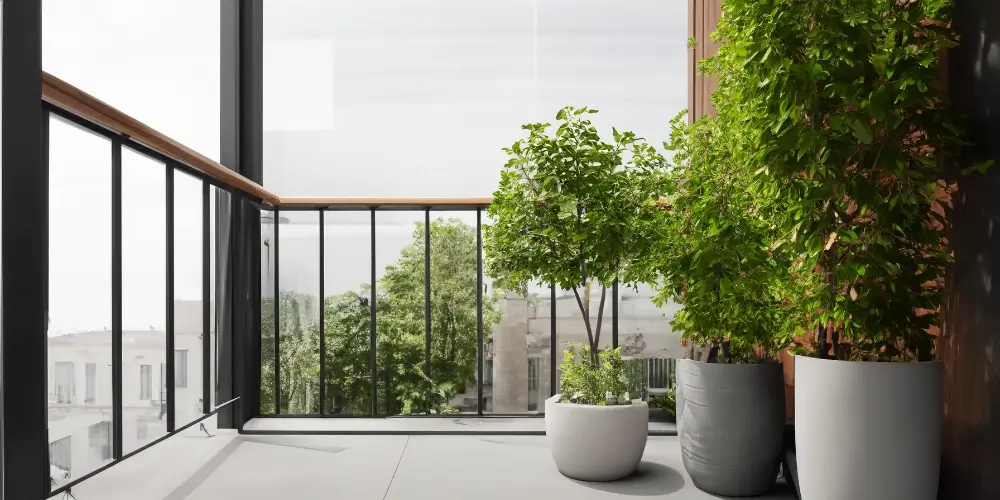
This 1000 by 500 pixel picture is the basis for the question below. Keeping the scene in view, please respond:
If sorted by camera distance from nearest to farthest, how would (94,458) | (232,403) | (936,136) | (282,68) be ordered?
(936,136) → (94,458) → (232,403) → (282,68)

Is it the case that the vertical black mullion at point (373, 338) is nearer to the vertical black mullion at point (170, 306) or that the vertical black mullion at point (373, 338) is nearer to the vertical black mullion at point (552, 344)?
the vertical black mullion at point (552, 344)

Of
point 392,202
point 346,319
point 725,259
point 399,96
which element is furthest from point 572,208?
point 399,96

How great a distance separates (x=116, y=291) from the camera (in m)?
1.60

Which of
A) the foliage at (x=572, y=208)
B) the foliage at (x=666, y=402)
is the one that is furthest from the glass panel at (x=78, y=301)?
the foliage at (x=666, y=402)

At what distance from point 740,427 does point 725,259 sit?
47 cm

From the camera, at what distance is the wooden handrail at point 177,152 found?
1236mm

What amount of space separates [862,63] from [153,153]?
178 cm

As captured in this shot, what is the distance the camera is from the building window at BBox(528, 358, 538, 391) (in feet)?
10.2

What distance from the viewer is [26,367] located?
3.59ft

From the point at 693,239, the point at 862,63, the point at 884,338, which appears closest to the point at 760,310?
the point at 693,239

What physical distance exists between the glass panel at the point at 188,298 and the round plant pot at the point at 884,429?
190 centimetres

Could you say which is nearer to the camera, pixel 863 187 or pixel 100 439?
pixel 863 187

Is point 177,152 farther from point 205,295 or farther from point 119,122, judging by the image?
point 205,295

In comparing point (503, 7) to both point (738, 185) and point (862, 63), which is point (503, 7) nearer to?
point (738, 185)
